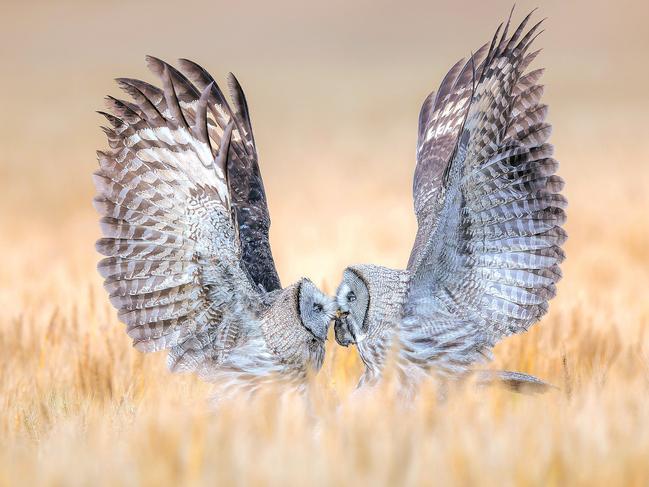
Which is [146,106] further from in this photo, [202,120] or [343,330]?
[343,330]

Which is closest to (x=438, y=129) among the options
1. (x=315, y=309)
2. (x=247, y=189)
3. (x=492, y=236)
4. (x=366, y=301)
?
(x=247, y=189)

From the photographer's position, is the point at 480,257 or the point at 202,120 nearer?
the point at 202,120

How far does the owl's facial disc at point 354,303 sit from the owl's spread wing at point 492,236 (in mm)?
244

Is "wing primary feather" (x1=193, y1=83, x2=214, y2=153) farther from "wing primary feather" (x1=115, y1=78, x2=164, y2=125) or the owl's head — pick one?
the owl's head

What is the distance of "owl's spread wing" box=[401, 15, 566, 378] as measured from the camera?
20.9 ft

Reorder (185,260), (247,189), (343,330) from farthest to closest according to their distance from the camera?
(247,189) → (343,330) → (185,260)

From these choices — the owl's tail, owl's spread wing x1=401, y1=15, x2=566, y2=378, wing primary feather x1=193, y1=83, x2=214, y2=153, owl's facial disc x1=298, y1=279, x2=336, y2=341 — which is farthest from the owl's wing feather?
the owl's tail

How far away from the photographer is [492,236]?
21.3 ft

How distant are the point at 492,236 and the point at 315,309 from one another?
109 centimetres

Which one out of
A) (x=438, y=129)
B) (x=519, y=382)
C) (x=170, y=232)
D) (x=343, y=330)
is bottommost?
(x=519, y=382)

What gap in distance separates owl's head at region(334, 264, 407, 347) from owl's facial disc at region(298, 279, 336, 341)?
0.18ft
